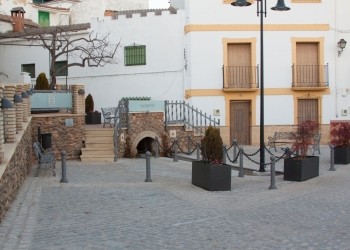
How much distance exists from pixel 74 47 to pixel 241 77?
848cm

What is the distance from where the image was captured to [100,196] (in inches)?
439

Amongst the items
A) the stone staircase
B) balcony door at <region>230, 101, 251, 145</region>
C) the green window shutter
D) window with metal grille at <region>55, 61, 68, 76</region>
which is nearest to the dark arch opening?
the stone staircase

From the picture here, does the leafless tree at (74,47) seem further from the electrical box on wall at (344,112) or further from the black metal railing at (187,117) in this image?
the electrical box on wall at (344,112)

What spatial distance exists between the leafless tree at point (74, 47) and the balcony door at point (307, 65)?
839 cm

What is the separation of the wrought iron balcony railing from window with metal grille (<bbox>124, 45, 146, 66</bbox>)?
3847 mm

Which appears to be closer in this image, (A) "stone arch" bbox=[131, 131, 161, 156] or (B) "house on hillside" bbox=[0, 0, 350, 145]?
(A) "stone arch" bbox=[131, 131, 161, 156]

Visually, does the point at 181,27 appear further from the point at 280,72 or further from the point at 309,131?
the point at 309,131

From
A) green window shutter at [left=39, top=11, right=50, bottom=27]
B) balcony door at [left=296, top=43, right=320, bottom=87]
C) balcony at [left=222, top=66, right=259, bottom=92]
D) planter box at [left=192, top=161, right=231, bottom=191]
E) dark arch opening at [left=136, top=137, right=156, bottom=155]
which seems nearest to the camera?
planter box at [left=192, top=161, right=231, bottom=191]

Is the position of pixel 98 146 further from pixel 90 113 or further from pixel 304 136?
pixel 304 136

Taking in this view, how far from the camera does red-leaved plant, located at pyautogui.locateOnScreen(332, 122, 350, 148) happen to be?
675 inches

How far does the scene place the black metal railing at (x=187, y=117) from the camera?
849 inches

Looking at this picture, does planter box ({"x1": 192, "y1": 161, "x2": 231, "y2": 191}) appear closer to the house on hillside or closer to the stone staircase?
the stone staircase

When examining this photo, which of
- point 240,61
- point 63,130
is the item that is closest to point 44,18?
point 240,61

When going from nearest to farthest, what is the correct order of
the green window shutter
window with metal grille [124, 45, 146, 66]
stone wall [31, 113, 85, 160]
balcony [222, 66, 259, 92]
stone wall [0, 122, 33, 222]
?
stone wall [0, 122, 33, 222], stone wall [31, 113, 85, 160], balcony [222, 66, 259, 92], window with metal grille [124, 45, 146, 66], the green window shutter
